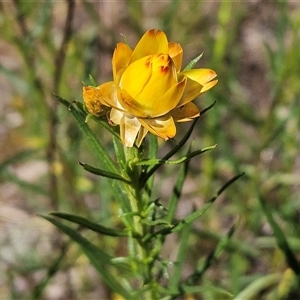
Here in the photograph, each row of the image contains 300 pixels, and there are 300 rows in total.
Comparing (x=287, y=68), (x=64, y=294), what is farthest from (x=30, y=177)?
(x=287, y=68)

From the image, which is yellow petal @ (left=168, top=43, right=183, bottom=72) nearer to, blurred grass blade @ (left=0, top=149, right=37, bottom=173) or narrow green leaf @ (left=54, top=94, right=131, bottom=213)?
narrow green leaf @ (left=54, top=94, right=131, bottom=213)

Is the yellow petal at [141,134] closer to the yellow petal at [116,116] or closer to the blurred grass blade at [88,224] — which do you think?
the yellow petal at [116,116]

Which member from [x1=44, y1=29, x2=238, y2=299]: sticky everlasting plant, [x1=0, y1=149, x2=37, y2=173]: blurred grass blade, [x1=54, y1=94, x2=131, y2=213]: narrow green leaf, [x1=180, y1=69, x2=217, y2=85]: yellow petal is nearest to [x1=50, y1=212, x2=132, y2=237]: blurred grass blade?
[x1=44, y1=29, x2=238, y2=299]: sticky everlasting plant

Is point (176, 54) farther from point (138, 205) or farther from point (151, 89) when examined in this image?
point (138, 205)

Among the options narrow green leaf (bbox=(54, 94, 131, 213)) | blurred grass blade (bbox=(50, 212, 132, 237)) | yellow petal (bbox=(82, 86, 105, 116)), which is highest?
narrow green leaf (bbox=(54, 94, 131, 213))

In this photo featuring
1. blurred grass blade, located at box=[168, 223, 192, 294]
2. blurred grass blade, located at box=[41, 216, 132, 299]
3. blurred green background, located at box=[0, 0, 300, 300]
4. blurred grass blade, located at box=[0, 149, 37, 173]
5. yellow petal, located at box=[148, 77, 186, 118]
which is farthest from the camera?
blurred green background, located at box=[0, 0, 300, 300]

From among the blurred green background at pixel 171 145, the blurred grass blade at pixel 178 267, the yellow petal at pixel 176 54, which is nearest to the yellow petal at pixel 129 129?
the yellow petal at pixel 176 54
